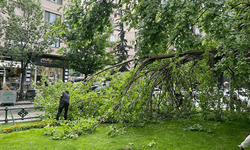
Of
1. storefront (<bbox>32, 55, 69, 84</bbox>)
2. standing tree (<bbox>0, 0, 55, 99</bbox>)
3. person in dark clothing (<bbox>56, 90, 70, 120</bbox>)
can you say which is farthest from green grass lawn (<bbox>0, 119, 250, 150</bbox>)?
storefront (<bbox>32, 55, 69, 84</bbox>)

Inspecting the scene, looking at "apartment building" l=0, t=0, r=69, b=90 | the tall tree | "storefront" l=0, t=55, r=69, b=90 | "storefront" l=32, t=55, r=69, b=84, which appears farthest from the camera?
"storefront" l=32, t=55, r=69, b=84

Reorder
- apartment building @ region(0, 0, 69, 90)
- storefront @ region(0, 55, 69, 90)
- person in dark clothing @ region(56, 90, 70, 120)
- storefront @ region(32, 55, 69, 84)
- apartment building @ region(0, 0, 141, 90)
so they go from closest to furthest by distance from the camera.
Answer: person in dark clothing @ region(56, 90, 70, 120) → storefront @ region(0, 55, 69, 90) → apartment building @ region(0, 0, 69, 90) → apartment building @ region(0, 0, 141, 90) → storefront @ region(32, 55, 69, 84)

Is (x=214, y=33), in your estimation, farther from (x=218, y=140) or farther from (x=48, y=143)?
(x=48, y=143)

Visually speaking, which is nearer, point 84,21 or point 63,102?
point 84,21

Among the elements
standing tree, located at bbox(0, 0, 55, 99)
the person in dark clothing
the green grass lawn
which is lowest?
the green grass lawn

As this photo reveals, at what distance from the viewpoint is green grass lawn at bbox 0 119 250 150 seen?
5.44m

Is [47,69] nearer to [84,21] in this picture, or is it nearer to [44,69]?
[44,69]

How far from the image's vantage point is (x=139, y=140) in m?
6.03

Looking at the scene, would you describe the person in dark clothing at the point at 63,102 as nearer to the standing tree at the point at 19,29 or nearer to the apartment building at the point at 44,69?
the standing tree at the point at 19,29

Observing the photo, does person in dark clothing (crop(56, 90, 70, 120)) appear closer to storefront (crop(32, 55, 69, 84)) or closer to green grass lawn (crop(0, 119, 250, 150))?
green grass lawn (crop(0, 119, 250, 150))

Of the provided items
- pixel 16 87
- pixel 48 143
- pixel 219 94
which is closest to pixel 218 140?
pixel 219 94

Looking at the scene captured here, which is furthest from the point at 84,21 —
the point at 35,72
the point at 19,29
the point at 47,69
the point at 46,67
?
the point at 35,72

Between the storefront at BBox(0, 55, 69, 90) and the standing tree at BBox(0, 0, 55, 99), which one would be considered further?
the storefront at BBox(0, 55, 69, 90)

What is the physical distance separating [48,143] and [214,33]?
540 cm
